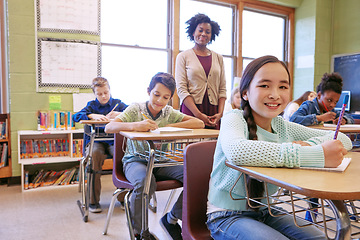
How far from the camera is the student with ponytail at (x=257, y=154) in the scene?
0.78m

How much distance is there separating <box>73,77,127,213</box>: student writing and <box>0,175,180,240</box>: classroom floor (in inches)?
6.6

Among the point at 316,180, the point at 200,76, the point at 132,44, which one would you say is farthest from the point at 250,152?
the point at 132,44

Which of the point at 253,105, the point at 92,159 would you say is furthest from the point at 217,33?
the point at 253,105

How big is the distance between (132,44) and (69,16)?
890mm

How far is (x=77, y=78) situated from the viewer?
3.56 meters

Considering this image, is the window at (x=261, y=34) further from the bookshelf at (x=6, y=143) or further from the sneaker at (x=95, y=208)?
the bookshelf at (x=6, y=143)

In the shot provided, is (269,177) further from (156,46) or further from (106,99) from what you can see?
(156,46)

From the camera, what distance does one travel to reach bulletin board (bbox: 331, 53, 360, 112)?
489 cm

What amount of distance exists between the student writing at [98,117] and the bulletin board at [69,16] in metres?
1.15

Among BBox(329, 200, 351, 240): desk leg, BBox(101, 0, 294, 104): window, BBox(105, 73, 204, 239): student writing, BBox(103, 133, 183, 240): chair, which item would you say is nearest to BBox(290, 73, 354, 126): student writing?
BBox(105, 73, 204, 239): student writing

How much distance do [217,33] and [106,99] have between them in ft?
4.09

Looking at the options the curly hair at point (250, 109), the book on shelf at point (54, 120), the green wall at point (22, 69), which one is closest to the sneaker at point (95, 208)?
the book on shelf at point (54, 120)

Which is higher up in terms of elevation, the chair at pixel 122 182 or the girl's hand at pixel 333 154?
the girl's hand at pixel 333 154

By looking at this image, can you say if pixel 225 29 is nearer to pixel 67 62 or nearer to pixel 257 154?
pixel 67 62
